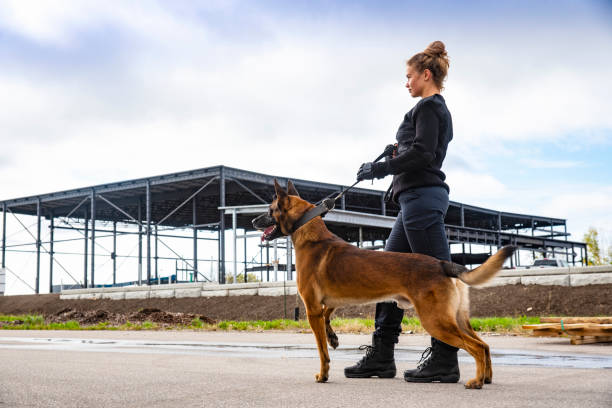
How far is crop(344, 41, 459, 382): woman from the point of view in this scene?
4512mm

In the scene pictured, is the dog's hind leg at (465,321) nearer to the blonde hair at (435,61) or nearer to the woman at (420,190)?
the woman at (420,190)

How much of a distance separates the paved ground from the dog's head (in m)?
1.08

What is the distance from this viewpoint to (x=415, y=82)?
189 inches

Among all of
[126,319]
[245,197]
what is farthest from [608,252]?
[126,319]

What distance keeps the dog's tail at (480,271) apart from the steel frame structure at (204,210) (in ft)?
67.7

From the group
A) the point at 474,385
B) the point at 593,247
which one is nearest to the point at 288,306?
the point at 474,385

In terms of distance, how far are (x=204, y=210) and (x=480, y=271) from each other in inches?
1472

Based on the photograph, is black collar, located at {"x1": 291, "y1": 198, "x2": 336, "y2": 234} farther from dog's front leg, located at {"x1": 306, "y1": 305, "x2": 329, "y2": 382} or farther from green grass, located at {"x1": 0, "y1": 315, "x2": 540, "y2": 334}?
green grass, located at {"x1": 0, "y1": 315, "x2": 540, "y2": 334}

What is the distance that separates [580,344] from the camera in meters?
8.16

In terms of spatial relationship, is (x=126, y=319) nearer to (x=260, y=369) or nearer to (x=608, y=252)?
(x=260, y=369)

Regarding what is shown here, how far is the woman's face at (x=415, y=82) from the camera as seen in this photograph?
4793mm

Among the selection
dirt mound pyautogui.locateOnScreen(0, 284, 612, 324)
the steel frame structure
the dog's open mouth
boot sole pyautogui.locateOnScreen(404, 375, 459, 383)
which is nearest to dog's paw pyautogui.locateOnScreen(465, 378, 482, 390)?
boot sole pyautogui.locateOnScreen(404, 375, 459, 383)

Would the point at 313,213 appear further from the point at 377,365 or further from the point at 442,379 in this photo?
the point at 442,379

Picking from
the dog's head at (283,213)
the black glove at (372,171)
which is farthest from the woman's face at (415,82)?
the dog's head at (283,213)
